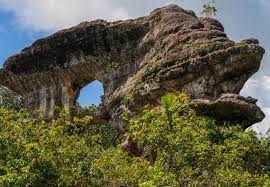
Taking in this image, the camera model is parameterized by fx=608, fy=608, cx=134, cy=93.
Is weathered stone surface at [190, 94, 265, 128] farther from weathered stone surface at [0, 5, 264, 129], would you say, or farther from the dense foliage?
the dense foliage

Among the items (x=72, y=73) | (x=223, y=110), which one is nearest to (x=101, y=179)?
(x=223, y=110)

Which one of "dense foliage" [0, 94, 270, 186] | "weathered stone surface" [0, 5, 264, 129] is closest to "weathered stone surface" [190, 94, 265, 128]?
"weathered stone surface" [0, 5, 264, 129]

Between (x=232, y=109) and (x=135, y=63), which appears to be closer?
(x=232, y=109)

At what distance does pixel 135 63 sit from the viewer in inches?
1283

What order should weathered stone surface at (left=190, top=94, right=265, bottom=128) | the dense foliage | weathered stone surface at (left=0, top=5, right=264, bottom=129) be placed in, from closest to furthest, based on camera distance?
the dense foliage → weathered stone surface at (left=190, top=94, right=265, bottom=128) → weathered stone surface at (left=0, top=5, right=264, bottom=129)

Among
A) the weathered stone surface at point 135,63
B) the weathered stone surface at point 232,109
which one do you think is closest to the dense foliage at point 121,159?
the weathered stone surface at point 232,109

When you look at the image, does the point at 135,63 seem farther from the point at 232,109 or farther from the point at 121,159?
the point at 121,159

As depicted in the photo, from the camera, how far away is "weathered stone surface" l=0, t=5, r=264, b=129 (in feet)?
88.1

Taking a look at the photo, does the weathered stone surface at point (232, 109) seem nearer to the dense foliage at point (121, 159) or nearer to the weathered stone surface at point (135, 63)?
the weathered stone surface at point (135, 63)

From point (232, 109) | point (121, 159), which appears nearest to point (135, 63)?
point (232, 109)

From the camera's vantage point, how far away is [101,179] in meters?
18.2

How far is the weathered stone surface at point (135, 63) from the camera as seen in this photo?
2686 centimetres

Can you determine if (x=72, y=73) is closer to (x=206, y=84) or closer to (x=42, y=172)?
(x=206, y=84)

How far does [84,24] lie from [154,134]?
677 inches
